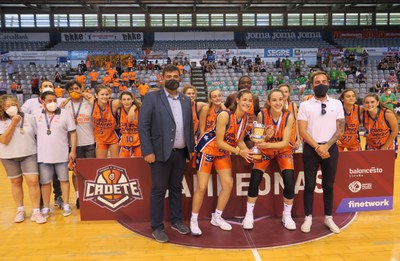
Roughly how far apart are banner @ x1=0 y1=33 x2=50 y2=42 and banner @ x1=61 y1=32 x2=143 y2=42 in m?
1.16

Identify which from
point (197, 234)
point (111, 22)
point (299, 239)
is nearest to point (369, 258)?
point (299, 239)

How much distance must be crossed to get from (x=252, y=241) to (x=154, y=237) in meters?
1.02

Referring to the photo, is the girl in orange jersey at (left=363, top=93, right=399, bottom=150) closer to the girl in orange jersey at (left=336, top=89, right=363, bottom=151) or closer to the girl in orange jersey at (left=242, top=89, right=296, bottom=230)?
the girl in orange jersey at (left=336, top=89, right=363, bottom=151)

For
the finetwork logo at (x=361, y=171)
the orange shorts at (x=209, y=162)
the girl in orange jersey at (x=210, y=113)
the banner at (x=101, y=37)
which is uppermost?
the banner at (x=101, y=37)

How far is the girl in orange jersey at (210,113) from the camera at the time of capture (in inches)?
154

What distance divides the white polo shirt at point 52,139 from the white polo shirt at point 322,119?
2.79 meters

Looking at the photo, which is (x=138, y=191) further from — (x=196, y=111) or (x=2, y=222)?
(x=2, y=222)

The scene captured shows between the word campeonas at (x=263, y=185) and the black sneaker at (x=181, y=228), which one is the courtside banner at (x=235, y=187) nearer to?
the word campeonas at (x=263, y=185)

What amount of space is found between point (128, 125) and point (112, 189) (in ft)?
2.76

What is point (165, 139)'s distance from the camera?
3.44m

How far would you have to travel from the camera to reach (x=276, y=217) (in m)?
4.25

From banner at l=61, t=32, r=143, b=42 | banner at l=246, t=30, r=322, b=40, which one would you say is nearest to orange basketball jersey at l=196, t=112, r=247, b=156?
banner at l=61, t=32, r=143, b=42

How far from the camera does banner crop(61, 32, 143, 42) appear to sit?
2238 cm

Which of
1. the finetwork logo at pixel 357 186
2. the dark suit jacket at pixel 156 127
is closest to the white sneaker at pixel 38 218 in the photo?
the dark suit jacket at pixel 156 127
